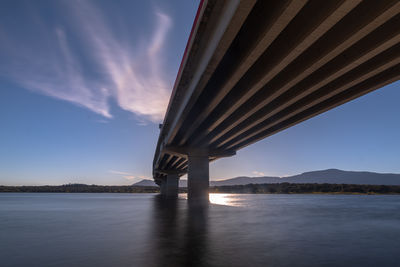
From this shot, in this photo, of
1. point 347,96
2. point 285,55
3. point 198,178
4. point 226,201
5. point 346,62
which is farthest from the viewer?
point 226,201

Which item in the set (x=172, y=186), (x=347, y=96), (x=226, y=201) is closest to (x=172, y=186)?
(x=172, y=186)

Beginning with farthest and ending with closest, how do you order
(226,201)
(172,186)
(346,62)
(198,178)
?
(172,186) < (226,201) < (198,178) < (346,62)

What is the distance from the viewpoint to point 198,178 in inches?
1419

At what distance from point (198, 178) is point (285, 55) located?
25.7 metres

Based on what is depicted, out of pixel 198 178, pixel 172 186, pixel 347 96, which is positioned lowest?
pixel 198 178

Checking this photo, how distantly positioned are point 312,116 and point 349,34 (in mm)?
13469

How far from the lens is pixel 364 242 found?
8102 mm

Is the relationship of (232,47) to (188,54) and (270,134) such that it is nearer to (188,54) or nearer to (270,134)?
(188,54)

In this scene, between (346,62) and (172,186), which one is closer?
(346,62)

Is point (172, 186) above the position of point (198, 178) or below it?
above

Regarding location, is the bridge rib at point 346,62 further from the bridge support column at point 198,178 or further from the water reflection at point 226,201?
the bridge support column at point 198,178

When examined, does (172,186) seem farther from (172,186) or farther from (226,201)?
(226,201)

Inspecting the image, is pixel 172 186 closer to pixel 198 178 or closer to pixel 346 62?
pixel 198 178

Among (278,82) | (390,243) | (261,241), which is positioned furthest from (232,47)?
(390,243)
